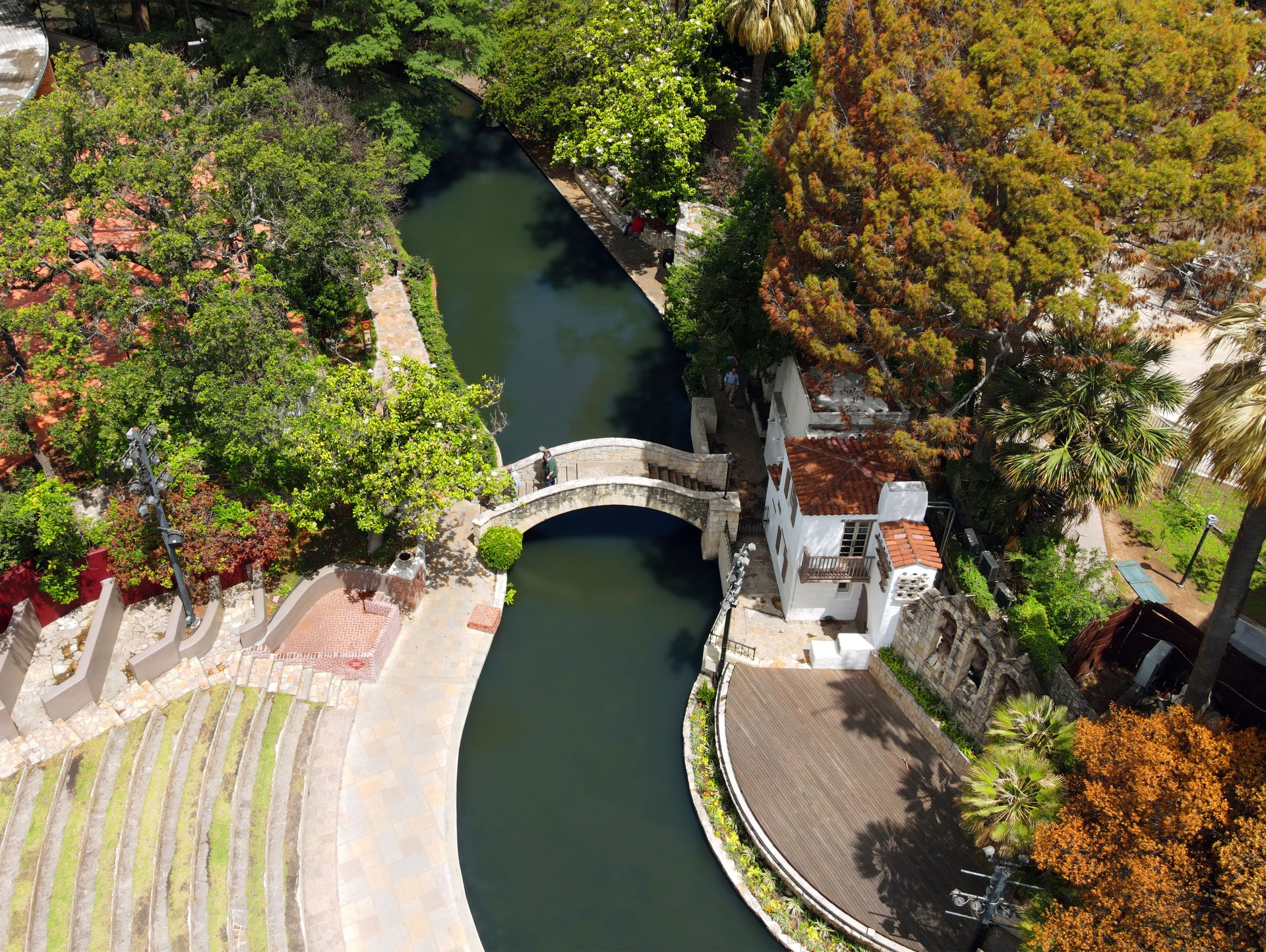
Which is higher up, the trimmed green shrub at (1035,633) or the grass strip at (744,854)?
the trimmed green shrub at (1035,633)

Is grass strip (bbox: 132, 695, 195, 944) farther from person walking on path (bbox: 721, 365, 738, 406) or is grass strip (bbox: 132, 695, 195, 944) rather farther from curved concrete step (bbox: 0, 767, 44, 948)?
person walking on path (bbox: 721, 365, 738, 406)

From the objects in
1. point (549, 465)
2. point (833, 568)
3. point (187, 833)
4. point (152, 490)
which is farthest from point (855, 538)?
point (187, 833)

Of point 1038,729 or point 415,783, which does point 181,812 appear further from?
point 1038,729

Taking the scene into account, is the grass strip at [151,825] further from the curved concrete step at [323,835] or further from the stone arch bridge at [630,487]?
the stone arch bridge at [630,487]

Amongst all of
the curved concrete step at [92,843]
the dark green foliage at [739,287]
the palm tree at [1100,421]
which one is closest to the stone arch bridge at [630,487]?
the dark green foliage at [739,287]

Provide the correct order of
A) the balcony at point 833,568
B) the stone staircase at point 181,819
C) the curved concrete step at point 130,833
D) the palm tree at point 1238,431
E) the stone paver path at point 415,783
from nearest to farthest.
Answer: the palm tree at point 1238,431, the curved concrete step at point 130,833, the stone staircase at point 181,819, the stone paver path at point 415,783, the balcony at point 833,568

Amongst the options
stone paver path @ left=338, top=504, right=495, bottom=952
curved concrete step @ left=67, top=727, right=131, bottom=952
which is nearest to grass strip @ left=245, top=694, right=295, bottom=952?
stone paver path @ left=338, top=504, right=495, bottom=952
